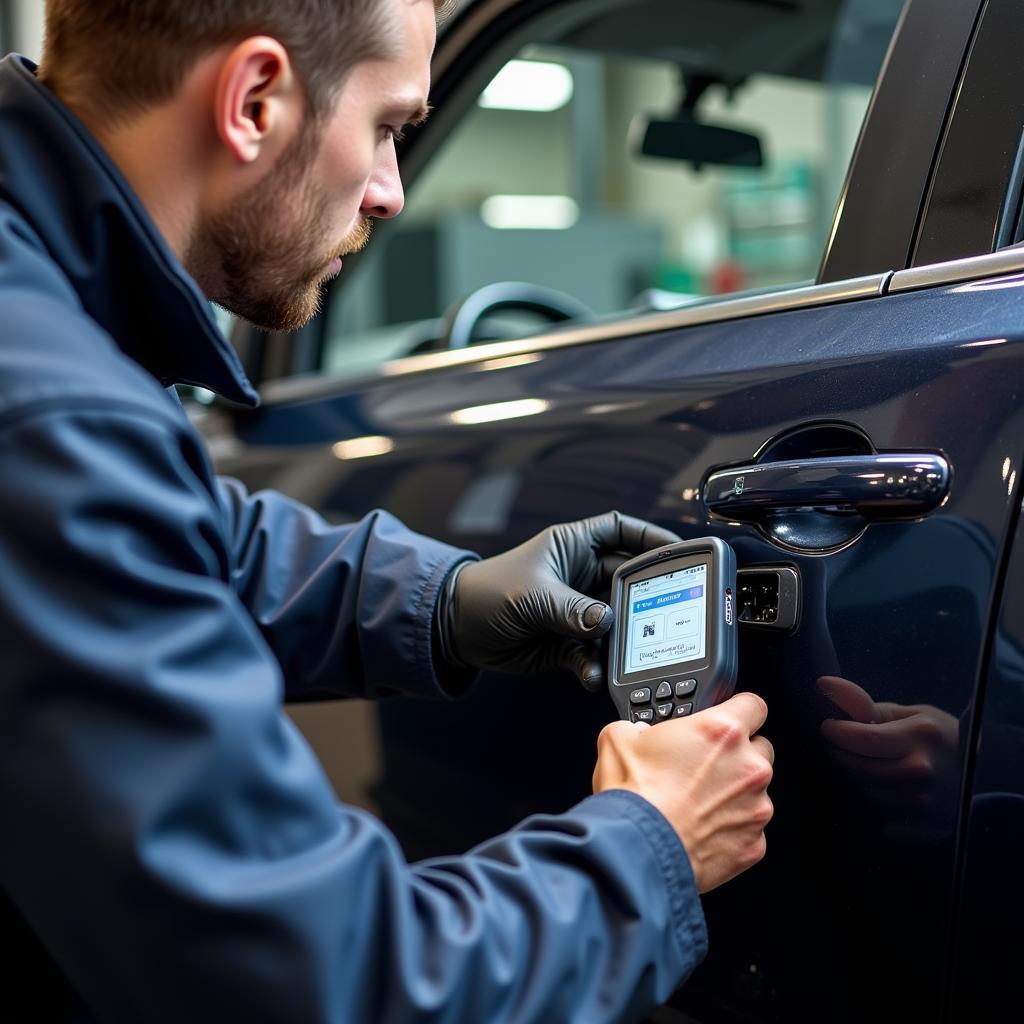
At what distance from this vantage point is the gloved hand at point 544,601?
3.61 feet

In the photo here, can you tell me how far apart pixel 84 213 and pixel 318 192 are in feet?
0.64

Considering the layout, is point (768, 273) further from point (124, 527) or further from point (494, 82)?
point (124, 527)

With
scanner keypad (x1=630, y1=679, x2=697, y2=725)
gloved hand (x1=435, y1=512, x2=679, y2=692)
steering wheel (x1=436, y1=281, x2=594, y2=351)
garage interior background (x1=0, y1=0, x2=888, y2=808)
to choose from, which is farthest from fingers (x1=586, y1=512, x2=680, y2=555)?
garage interior background (x1=0, y1=0, x2=888, y2=808)

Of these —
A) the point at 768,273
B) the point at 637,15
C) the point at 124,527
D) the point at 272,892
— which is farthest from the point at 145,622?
the point at 768,273

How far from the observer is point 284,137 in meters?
0.93

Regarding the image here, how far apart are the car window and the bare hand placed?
0.43 meters

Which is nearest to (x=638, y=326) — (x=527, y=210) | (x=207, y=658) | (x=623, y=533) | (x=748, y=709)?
(x=623, y=533)

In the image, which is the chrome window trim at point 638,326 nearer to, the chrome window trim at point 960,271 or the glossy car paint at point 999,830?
the chrome window trim at point 960,271

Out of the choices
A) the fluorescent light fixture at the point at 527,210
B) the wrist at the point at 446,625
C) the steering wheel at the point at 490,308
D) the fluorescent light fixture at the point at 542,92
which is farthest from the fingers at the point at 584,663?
the fluorescent light fixture at the point at 527,210

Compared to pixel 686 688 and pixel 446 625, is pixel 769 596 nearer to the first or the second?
pixel 686 688

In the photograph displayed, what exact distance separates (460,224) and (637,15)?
530 cm

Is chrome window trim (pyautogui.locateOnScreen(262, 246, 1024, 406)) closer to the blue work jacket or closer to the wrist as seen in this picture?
the wrist

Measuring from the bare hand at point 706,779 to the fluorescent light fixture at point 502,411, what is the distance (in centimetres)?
45

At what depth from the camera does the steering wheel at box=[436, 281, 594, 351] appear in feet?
5.77
